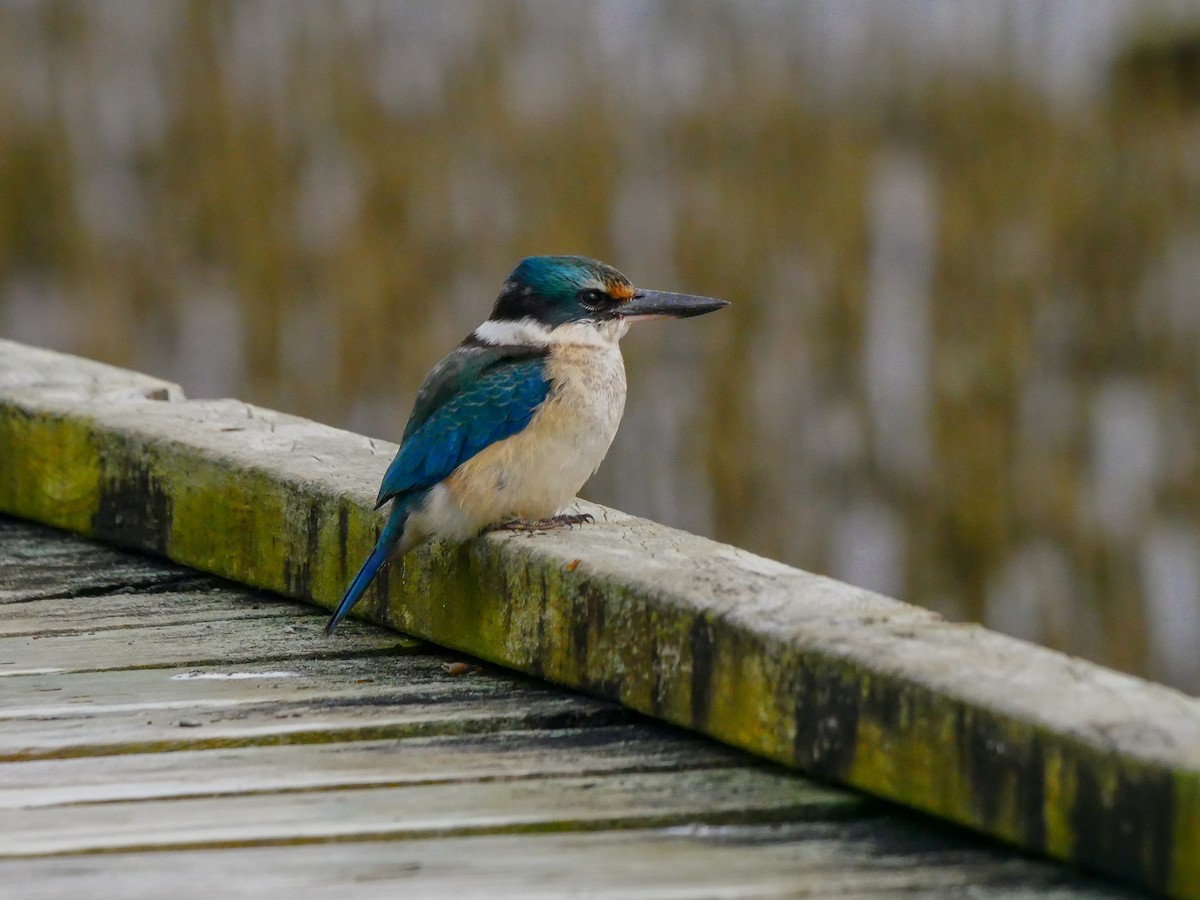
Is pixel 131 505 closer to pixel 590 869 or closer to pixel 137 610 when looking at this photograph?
pixel 137 610

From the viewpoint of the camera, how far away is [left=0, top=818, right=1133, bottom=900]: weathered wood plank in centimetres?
218

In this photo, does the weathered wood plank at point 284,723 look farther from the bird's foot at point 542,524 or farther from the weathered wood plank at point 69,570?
the weathered wood plank at point 69,570

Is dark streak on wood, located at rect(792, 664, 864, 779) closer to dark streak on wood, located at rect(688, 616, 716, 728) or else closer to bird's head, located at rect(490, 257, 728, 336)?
dark streak on wood, located at rect(688, 616, 716, 728)

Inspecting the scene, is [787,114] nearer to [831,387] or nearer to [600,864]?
[831,387]

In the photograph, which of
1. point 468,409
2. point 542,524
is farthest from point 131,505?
point 542,524

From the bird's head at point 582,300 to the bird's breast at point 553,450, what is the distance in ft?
0.32

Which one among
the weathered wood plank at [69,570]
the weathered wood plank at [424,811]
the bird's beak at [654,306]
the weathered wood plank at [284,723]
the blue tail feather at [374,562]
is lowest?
the weathered wood plank at [69,570]

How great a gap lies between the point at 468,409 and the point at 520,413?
0.10 metres

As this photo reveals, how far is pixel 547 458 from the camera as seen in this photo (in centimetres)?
379

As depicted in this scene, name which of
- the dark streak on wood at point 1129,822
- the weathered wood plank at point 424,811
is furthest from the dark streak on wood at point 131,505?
the dark streak on wood at point 1129,822

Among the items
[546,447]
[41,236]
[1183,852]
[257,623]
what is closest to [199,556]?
[257,623]

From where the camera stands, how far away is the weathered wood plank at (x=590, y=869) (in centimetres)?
218

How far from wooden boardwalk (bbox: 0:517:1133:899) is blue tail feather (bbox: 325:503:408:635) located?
0.06 m

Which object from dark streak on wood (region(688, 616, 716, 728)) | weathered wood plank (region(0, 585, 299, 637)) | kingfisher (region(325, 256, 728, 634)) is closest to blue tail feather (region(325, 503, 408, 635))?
kingfisher (region(325, 256, 728, 634))
